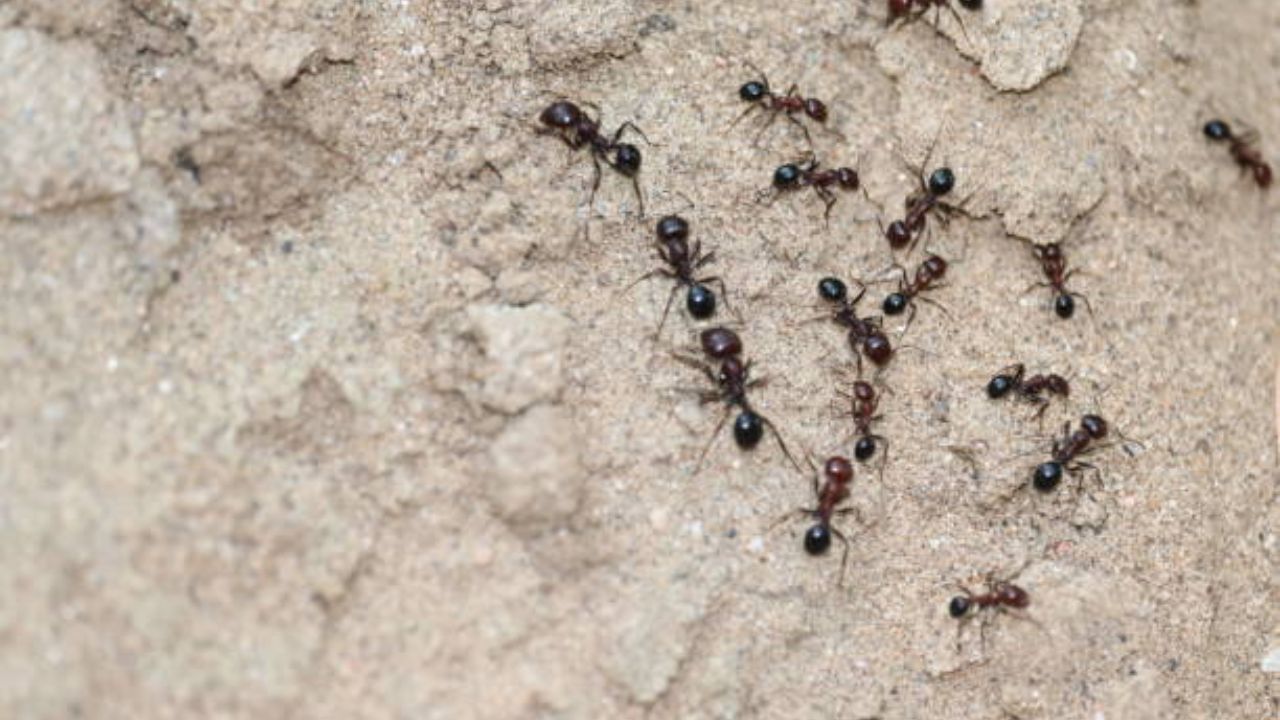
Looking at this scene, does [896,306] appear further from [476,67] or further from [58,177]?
[58,177]

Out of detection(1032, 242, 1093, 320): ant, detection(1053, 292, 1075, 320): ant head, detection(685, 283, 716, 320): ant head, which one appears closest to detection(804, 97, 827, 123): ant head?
detection(685, 283, 716, 320): ant head

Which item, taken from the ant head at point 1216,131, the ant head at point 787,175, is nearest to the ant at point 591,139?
the ant head at point 787,175

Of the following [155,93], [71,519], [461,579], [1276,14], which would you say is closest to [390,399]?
[461,579]

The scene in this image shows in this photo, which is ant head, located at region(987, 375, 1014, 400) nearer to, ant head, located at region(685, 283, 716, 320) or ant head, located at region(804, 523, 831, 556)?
ant head, located at region(804, 523, 831, 556)

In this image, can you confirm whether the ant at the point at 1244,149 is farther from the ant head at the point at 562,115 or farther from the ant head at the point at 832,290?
the ant head at the point at 562,115

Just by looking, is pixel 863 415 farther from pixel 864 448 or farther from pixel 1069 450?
pixel 1069 450
